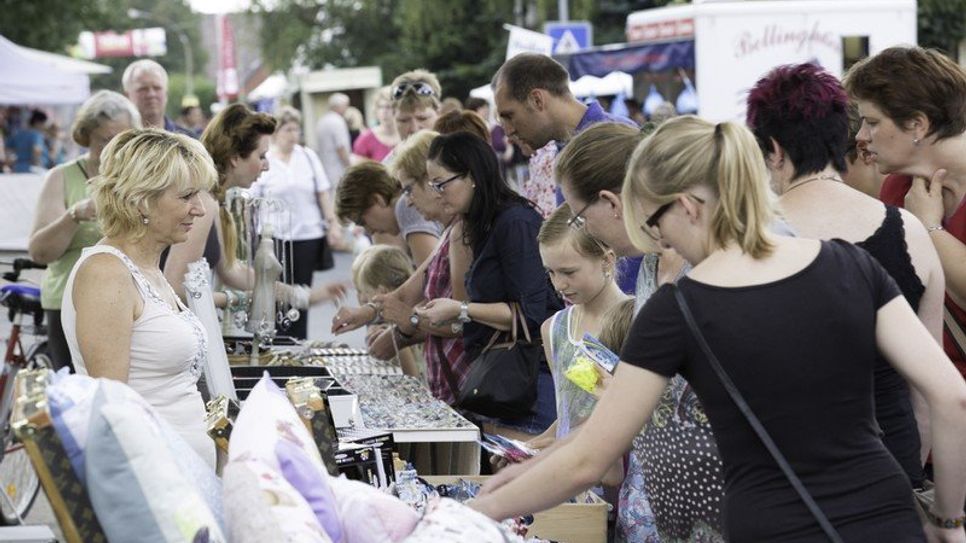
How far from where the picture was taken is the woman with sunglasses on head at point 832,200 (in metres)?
3.02

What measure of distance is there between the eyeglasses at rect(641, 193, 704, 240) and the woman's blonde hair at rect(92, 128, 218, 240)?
1645 millimetres

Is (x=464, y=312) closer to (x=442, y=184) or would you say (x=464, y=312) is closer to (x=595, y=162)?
(x=442, y=184)

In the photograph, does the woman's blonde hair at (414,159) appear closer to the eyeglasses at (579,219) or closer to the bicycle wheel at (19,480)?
the eyeglasses at (579,219)

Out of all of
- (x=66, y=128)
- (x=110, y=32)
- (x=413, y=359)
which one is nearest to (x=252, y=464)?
(x=413, y=359)

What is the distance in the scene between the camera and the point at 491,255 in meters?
4.91

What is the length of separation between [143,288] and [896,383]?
6.29ft

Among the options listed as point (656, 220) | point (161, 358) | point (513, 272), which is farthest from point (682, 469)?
point (513, 272)

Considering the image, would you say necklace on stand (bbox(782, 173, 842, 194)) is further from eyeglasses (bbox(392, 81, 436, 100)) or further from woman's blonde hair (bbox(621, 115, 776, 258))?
eyeglasses (bbox(392, 81, 436, 100))

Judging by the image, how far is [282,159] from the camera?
379 inches

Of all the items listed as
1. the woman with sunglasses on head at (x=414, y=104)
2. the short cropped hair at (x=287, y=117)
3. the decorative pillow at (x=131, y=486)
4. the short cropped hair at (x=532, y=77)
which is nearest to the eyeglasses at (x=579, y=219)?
the decorative pillow at (x=131, y=486)

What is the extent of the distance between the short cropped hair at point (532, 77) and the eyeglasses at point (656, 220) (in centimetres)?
289

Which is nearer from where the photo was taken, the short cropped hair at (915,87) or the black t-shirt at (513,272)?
the short cropped hair at (915,87)

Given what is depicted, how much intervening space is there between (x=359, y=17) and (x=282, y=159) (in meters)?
35.5

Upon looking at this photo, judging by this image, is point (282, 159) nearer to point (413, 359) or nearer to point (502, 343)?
point (413, 359)
